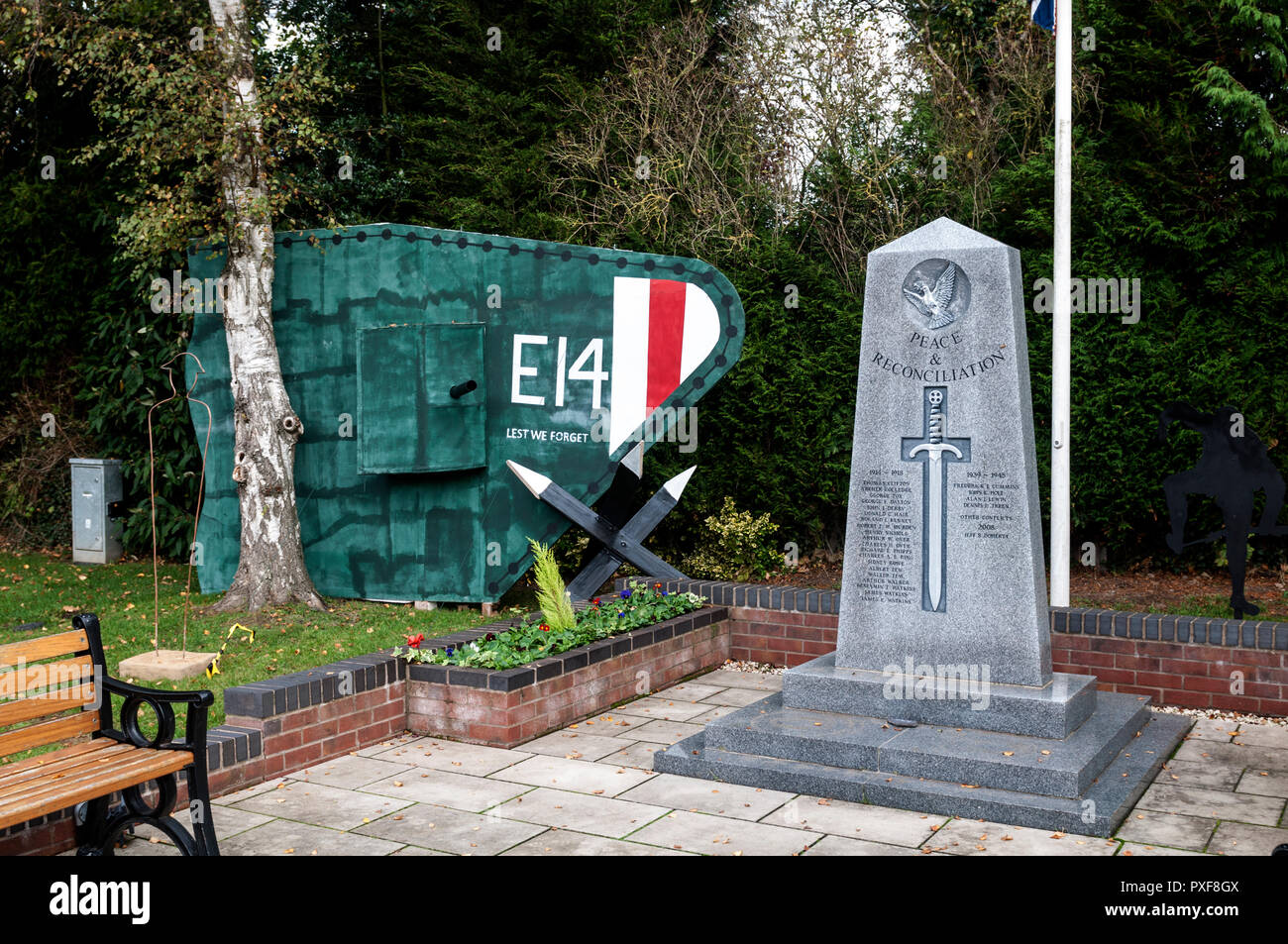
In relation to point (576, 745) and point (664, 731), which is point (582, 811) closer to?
point (576, 745)

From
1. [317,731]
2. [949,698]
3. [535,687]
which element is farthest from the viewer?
[535,687]

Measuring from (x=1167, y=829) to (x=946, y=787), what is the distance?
96 cm

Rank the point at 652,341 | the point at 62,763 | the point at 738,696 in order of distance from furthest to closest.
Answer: the point at 652,341 < the point at 738,696 < the point at 62,763

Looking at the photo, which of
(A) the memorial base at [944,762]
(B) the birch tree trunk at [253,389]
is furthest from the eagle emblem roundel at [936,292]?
(B) the birch tree trunk at [253,389]

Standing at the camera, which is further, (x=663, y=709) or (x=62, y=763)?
(x=663, y=709)

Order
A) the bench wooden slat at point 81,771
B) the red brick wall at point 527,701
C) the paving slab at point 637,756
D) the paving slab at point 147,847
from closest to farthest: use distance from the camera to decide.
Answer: the bench wooden slat at point 81,771 < the paving slab at point 147,847 < the paving slab at point 637,756 < the red brick wall at point 527,701

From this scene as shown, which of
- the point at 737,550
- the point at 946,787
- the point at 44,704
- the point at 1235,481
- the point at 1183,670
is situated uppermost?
the point at 1235,481

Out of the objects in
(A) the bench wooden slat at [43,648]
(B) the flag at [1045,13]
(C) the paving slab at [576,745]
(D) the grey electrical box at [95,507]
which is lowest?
(C) the paving slab at [576,745]

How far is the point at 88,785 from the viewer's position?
12.8ft

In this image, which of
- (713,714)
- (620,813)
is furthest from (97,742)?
(713,714)

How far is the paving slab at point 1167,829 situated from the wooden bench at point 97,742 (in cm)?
389

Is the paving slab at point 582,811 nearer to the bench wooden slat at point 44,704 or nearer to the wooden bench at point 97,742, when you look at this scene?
the wooden bench at point 97,742

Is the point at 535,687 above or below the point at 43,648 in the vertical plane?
below

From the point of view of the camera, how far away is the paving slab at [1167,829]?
4.76 meters
